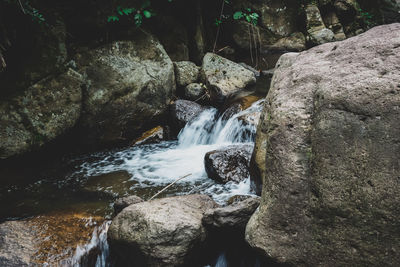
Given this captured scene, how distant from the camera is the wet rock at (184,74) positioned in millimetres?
7066

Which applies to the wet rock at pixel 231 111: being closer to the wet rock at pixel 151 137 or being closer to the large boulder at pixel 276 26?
the wet rock at pixel 151 137

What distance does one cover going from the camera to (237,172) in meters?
4.09

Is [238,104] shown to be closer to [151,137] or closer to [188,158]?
[188,158]

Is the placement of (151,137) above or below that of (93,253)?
above

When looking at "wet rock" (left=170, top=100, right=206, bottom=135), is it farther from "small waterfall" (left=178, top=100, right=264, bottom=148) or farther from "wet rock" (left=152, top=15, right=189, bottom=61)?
"wet rock" (left=152, top=15, right=189, bottom=61)

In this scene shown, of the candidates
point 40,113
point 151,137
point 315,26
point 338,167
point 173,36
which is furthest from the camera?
point 315,26

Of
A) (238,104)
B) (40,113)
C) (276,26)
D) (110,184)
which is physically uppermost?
(276,26)

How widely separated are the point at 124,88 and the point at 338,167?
15.6ft

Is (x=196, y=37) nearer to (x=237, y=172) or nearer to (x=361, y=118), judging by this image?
(x=237, y=172)

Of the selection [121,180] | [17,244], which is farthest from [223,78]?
[17,244]

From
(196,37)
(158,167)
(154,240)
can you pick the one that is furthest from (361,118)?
(196,37)

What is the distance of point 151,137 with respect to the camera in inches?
242

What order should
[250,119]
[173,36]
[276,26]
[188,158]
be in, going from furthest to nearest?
[276,26] < [173,36] < [250,119] < [188,158]

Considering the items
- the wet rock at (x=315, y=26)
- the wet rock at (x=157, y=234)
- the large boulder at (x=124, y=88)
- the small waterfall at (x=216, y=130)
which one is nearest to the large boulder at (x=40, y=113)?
the large boulder at (x=124, y=88)
